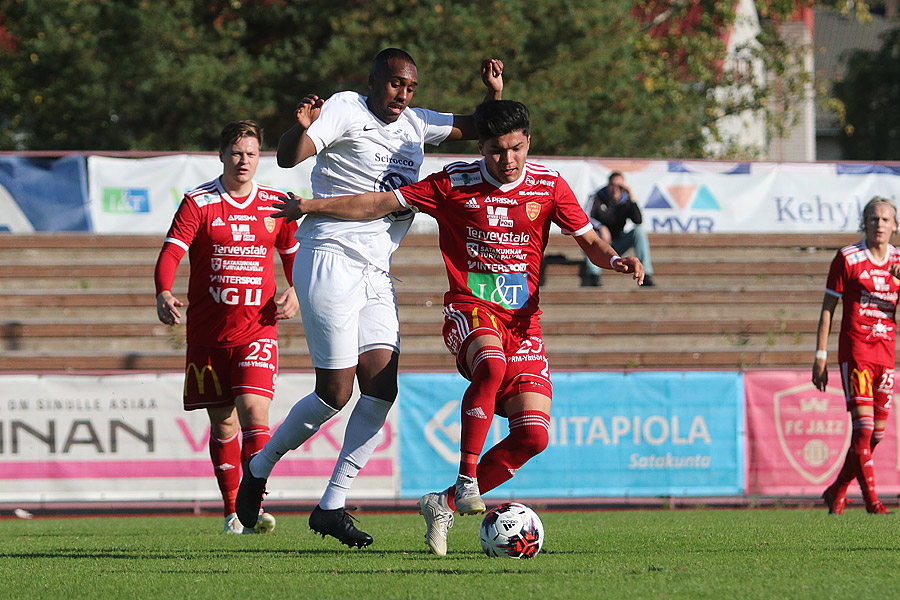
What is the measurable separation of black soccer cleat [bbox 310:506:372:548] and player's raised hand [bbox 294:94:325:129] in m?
1.93

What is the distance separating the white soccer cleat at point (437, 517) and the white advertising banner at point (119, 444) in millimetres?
5114

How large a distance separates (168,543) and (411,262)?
35.4 feet

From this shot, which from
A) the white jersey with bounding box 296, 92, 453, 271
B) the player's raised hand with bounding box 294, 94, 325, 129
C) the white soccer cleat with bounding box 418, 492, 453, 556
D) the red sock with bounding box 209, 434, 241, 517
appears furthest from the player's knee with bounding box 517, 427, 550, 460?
the red sock with bounding box 209, 434, 241, 517

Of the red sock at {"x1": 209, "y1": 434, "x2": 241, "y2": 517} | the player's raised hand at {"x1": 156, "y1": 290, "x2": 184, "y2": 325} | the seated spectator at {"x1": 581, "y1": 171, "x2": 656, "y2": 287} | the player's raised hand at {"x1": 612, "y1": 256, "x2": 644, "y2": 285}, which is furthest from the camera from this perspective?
the seated spectator at {"x1": 581, "y1": 171, "x2": 656, "y2": 287}

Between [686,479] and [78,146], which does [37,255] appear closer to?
[78,146]

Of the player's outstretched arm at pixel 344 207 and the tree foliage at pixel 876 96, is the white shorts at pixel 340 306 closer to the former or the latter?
the player's outstretched arm at pixel 344 207

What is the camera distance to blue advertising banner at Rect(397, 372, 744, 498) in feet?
35.4

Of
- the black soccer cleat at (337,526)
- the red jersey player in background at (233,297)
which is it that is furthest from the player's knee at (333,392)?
the red jersey player in background at (233,297)

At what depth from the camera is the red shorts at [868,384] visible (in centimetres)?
892

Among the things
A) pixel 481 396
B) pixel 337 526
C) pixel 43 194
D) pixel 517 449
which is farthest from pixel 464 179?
pixel 43 194

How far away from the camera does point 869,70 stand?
3906cm

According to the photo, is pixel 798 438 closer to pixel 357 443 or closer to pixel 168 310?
pixel 357 443

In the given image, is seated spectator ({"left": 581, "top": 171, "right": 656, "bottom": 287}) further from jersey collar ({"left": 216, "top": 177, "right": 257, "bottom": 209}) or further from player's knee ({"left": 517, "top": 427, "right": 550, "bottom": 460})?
player's knee ({"left": 517, "top": 427, "right": 550, "bottom": 460})

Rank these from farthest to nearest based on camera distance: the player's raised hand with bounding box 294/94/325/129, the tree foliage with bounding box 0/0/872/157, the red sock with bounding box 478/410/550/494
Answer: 1. the tree foliage with bounding box 0/0/872/157
2. the red sock with bounding box 478/410/550/494
3. the player's raised hand with bounding box 294/94/325/129
